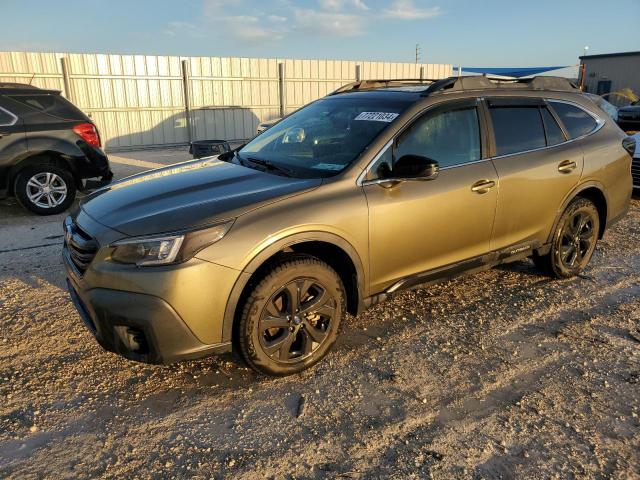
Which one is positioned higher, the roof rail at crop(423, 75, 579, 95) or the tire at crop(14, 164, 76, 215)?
the roof rail at crop(423, 75, 579, 95)

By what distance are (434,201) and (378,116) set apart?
2.37ft

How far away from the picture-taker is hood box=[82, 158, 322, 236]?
2.69 metres

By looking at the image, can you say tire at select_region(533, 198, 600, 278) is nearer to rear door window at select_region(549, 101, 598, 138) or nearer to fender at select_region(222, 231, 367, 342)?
rear door window at select_region(549, 101, 598, 138)

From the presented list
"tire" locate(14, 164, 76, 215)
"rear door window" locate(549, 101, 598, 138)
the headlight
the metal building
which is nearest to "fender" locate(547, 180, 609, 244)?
"rear door window" locate(549, 101, 598, 138)

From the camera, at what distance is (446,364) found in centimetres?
321

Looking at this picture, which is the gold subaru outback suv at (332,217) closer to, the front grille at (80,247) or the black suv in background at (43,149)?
the front grille at (80,247)

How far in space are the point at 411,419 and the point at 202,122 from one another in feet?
46.8

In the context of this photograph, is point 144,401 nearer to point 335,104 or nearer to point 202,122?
point 335,104

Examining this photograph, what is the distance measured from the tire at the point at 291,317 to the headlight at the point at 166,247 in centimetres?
40

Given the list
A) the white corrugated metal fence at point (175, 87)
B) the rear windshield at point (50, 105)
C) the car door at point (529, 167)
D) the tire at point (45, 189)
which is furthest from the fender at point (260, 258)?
the white corrugated metal fence at point (175, 87)

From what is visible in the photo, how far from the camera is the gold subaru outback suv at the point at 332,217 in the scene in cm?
261

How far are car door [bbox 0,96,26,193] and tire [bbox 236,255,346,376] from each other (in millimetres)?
5457

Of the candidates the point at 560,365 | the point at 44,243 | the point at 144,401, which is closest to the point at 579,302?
the point at 560,365

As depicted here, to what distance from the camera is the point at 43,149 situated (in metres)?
6.75
